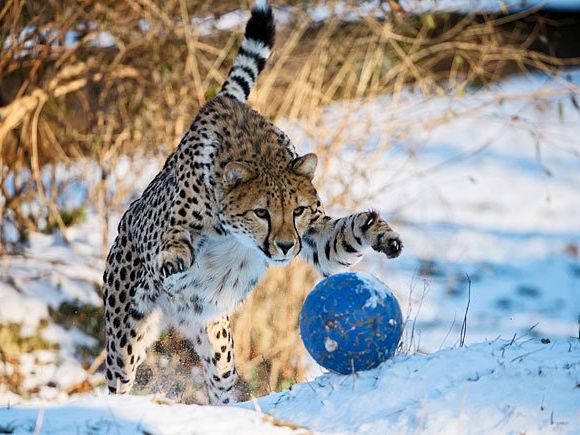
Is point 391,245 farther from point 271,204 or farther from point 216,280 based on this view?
point 216,280

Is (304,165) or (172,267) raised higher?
(304,165)

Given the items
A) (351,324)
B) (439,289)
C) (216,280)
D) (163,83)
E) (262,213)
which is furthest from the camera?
(439,289)

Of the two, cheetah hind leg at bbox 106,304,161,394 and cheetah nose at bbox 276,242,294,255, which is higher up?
cheetah nose at bbox 276,242,294,255

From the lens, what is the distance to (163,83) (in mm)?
7398

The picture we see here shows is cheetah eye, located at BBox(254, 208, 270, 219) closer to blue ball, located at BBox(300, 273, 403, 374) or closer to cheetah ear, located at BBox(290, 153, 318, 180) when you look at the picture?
cheetah ear, located at BBox(290, 153, 318, 180)

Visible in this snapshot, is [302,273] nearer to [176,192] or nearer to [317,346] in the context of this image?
[176,192]

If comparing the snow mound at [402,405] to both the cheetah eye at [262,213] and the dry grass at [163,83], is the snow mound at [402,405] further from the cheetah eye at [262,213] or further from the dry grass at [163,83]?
the dry grass at [163,83]

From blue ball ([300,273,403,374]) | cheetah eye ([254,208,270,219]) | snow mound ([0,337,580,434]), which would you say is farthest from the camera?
cheetah eye ([254,208,270,219])

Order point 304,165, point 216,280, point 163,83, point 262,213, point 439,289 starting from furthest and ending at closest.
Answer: point 439,289, point 163,83, point 216,280, point 304,165, point 262,213

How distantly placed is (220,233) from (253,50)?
3.07 feet

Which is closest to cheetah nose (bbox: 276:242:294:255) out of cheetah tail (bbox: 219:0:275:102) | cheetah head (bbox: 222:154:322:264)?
cheetah head (bbox: 222:154:322:264)

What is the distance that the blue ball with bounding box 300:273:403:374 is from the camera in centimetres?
360

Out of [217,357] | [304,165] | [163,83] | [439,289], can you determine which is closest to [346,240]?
[304,165]

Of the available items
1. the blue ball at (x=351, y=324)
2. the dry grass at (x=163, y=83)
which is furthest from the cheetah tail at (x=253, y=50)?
the dry grass at (x=163, y=83)
